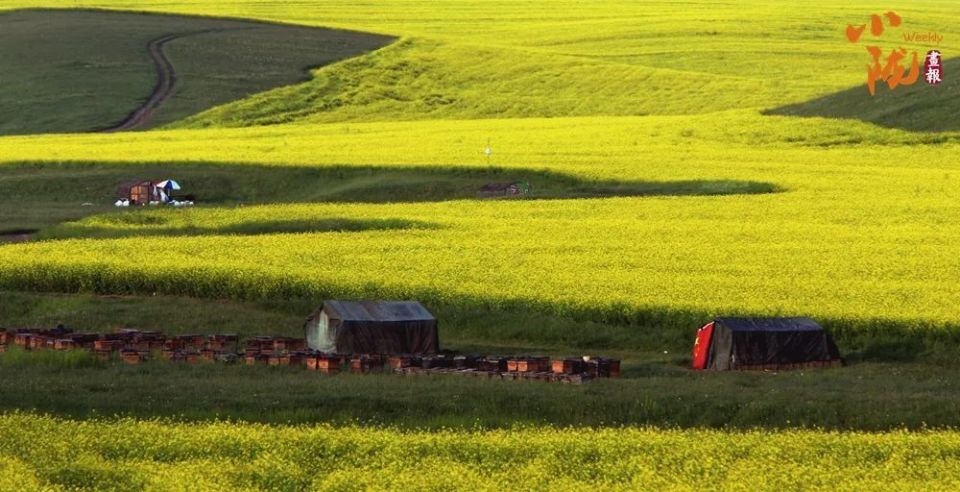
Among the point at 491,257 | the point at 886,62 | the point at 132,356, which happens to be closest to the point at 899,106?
the point at 886,62

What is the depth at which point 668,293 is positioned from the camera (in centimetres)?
3250

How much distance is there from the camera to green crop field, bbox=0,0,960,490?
1984 cm

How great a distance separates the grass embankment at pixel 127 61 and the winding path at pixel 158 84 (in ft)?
1.18

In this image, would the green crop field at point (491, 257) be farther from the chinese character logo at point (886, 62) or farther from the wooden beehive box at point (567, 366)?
the chinese character logo at point (886, 62)

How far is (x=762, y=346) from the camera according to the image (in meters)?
29.2

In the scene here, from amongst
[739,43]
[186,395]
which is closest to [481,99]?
[739,43]

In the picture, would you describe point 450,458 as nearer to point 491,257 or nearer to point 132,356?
point 132,356

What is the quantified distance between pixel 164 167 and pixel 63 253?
23739 mm

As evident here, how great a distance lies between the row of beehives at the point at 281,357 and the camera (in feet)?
89.4

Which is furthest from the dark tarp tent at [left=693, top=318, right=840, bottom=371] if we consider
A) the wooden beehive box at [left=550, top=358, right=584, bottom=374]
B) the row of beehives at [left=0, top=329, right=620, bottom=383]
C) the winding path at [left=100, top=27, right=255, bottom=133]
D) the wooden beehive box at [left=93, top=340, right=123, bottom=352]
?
the winding path at [left=100, top=27, right=255, bottom=133]

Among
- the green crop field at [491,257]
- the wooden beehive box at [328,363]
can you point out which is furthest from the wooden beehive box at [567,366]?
the wooden beehive box at [328,363]

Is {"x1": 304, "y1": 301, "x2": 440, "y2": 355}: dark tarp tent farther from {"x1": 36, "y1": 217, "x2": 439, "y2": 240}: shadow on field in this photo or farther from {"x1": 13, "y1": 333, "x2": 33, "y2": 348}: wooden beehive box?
{"x1": 36, "y1": 217, "x2": 439, "y2": 240}: shadow on field

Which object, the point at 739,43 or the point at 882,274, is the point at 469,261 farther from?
the point at 739,43

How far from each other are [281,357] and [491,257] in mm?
9812
